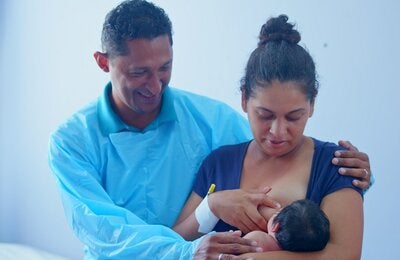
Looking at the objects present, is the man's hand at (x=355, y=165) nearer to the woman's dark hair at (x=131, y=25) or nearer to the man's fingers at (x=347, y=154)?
the man's fingers at (x=347, y=154)

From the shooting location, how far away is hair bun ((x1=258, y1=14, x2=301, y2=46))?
1.57 meters

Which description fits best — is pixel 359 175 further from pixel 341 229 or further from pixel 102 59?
pixel 102 59

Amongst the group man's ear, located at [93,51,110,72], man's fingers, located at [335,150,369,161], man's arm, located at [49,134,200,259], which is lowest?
man's arm, located at [49,134,200,259]

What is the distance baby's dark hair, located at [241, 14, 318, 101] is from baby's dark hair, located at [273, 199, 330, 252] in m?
0.30

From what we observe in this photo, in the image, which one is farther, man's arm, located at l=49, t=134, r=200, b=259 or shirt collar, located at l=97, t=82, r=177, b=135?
shirt collar, located at l=97, t=82, r=177, b=135

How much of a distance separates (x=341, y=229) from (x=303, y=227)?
0.38 feet

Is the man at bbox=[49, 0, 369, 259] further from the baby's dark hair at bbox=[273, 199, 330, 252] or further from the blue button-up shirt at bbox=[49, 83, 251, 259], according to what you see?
the baby's dark hair at bbox=[273, 199, 330, 252]

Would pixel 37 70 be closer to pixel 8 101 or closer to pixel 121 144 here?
pixel 8 101

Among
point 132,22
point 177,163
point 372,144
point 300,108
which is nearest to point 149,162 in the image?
point 177,163

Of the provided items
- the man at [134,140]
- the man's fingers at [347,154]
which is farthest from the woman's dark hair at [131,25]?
the man's fingers at [347,154]

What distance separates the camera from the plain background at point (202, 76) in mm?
2074

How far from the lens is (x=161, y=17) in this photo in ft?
5.78

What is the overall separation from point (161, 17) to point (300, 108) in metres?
0.53

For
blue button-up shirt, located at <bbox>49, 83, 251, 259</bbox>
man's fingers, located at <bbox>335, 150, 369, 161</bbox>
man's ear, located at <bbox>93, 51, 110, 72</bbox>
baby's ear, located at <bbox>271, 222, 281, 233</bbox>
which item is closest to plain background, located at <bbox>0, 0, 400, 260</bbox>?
blue button-up shirt, located at <bbox>49, 83, 251, 259</bbox>
